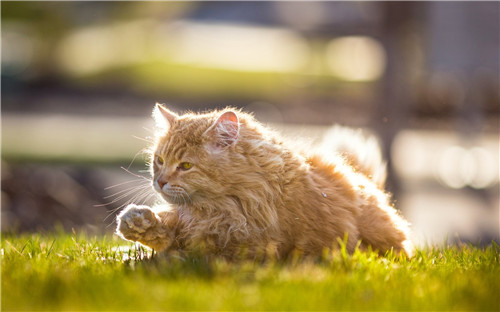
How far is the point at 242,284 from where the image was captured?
295 centimetres

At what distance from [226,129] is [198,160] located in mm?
240

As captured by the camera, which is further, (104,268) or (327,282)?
(104,268)

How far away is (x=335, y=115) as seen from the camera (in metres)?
14.0

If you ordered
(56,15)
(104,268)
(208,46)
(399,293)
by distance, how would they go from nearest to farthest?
(399,293)
(104,268)
(56,15)
(208,46)

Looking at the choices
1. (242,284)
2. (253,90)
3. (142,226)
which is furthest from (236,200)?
(253,90)

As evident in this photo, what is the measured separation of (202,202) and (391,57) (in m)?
5.60

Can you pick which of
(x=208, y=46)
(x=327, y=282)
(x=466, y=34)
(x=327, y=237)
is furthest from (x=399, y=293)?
(x=208, y=46)

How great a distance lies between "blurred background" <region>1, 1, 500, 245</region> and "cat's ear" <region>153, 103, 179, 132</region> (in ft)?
0.82

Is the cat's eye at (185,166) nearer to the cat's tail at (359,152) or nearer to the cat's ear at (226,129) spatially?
the cat's ear at (226,129)

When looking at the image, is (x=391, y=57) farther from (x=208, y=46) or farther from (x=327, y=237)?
(x=208, y=46)

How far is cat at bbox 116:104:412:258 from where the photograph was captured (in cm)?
350

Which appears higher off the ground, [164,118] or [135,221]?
[164,118]

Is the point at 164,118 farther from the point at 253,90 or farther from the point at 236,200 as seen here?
the point at 253,90

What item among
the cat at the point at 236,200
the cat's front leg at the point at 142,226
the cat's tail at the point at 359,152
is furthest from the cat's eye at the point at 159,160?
the cat's tail at the point at 359,152
